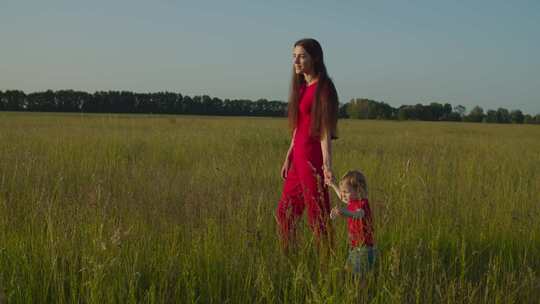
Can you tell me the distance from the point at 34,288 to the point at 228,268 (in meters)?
1.06

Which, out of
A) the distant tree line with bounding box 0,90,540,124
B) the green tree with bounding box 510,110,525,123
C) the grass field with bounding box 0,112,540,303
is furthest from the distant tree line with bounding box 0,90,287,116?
the grass field with bounding box 0,112,540,303

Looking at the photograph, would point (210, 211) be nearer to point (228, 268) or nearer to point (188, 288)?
point (228, 268)

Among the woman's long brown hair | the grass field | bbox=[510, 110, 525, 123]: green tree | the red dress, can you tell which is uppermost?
bbox=[510, 110, 525, 123]: green tree

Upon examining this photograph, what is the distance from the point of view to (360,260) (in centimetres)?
241

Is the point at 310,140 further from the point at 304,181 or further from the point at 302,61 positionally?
the point at 302,61

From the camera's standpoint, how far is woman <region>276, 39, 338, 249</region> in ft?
8.87

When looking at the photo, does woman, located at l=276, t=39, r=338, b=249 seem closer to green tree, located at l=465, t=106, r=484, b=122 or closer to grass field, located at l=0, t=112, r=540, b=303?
grass field, located at l=0, t=112, r=540, b=303

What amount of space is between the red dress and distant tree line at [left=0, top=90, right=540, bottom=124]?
191ft

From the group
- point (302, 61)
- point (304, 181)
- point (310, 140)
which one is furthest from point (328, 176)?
point (302, 61)

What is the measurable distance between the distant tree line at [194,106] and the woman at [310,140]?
58079mm

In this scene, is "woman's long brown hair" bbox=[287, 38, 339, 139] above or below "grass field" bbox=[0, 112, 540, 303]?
above

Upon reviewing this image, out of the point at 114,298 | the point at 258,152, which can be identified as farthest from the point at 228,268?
the point at 258,152

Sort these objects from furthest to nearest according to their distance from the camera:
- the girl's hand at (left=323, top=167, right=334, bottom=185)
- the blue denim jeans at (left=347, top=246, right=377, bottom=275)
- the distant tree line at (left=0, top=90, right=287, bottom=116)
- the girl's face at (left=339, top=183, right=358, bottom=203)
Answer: the distant tree line at (left=0, top=90, right=287, bottom=116) → the girl's hand at (left=323, top=167, right=334, bottom=185) → the girl's face at (left=339, top=183, right=358, bottom=203) → the blue denim jeans at (left=347, top=246, right=377, bottom=275)

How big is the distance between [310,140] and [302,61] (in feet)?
1.74
